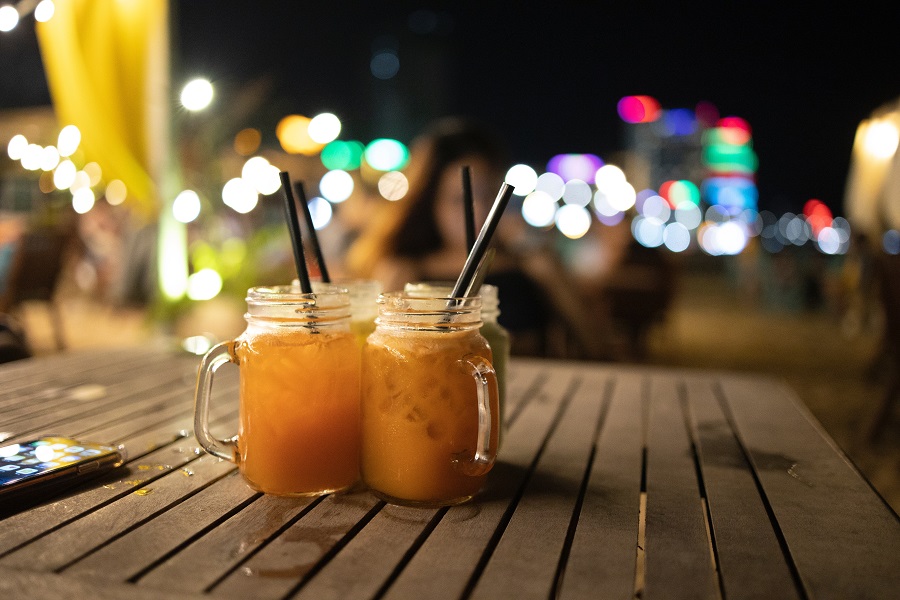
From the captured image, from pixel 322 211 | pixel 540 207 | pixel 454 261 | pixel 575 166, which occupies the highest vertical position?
pixel 575 166

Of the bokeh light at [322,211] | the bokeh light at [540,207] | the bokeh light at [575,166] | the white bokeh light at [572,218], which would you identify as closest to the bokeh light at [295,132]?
the bokeh light at [322,211]

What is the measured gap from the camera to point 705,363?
6.41m

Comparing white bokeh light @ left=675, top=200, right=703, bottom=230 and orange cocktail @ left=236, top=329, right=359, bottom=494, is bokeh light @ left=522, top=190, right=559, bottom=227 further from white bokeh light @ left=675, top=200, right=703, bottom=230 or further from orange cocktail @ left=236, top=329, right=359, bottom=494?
orange cocktail @ left=236, top=329, right=359, bottom=494

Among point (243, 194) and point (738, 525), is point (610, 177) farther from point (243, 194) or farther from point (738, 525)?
point (738, 525)

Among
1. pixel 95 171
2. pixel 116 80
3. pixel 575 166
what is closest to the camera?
pixel 116 80

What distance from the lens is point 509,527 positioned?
0.79 m

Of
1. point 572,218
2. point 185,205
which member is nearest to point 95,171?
point 185,205

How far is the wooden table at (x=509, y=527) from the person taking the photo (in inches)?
25.5

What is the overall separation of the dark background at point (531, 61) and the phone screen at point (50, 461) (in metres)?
3.12

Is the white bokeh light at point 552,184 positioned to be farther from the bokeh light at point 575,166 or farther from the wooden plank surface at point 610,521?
the wooden plank surface at point 610,521

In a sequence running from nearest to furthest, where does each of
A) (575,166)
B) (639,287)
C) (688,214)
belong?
(639,287)
(575,166)
(688,214)

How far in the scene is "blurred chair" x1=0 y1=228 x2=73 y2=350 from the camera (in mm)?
4547

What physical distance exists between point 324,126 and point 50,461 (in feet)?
27.9

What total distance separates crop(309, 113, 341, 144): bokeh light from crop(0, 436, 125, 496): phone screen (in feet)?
26.9
